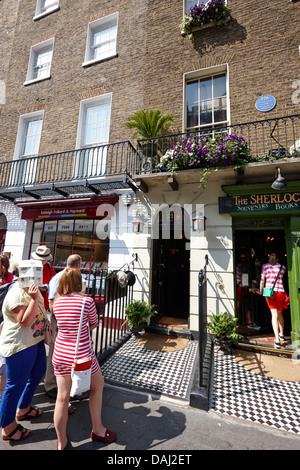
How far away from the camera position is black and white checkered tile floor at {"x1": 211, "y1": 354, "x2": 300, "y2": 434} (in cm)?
286

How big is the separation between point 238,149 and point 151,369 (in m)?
5.20

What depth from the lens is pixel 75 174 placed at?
8.14m

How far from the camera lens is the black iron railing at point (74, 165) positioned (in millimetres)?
7187

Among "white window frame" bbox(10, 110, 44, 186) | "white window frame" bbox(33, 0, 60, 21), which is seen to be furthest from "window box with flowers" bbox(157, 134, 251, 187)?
"white window frame" bbox(33, 0, 60, 21)

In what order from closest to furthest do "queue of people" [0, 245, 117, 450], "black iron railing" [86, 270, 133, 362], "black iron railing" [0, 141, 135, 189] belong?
"queue of people" [0, 245, 117, 450] → "black iron railing" [86, 270, 133, 362] → "black iron railing" [0, 141, 135, 189]

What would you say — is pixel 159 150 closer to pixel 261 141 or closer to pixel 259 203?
pixel 261 141

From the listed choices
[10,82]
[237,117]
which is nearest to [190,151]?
[237,117]

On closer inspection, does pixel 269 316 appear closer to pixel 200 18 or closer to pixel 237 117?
pixel 237 117

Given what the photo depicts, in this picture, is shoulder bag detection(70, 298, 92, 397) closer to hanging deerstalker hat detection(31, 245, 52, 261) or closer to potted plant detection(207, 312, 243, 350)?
hanging deerstalker hat detection(31, 245, 52, 261)

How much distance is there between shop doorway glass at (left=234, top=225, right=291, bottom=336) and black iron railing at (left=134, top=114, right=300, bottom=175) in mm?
1820

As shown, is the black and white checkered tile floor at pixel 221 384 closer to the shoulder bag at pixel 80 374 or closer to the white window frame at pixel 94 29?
the shoulder bag at pixel 80 374

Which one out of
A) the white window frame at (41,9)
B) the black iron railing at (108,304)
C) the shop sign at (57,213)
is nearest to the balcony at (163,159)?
the shop sign at (57,213)
